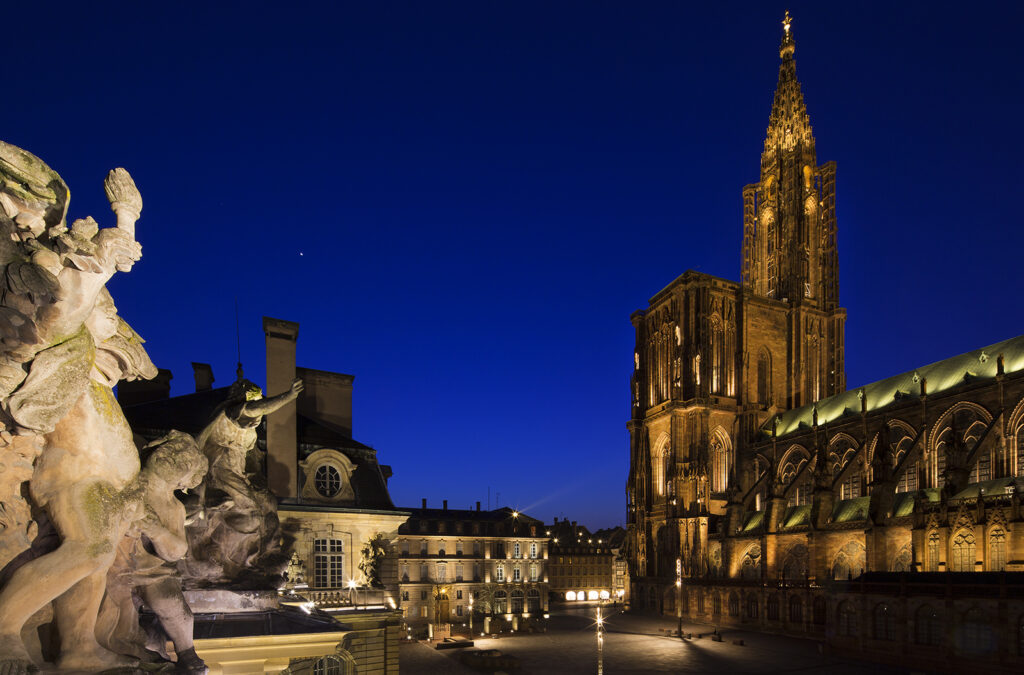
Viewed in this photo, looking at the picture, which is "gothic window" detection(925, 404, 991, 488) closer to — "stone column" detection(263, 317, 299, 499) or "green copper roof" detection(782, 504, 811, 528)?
"green copper roof" detection(782, 504, 811, 528)

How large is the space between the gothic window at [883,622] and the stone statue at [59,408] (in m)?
39.6

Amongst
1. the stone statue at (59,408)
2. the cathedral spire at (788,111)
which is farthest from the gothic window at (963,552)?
the cathedral spire at (788,111)

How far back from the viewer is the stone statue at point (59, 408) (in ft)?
8.90

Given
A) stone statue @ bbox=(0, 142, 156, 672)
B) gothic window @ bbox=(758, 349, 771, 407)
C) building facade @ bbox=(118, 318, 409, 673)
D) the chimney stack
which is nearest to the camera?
stone statue @ bbox=(0, 142, 156, 672)

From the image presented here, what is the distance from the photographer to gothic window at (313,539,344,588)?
20.0m

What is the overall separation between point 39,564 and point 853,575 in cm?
4772

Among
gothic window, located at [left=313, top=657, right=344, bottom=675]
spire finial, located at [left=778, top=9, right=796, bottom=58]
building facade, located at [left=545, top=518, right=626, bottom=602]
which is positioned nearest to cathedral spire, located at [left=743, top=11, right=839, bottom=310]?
spire finial, located at [left=778, top=9, right=796, bottom=58]

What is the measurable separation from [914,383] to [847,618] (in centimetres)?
2098

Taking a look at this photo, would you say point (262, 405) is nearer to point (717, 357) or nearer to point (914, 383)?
point (914, 383)

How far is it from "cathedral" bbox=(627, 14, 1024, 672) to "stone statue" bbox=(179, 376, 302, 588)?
109ft

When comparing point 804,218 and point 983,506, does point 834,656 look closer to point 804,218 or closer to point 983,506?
point 983,506

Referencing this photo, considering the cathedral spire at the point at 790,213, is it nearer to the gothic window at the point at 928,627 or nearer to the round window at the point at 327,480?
the gothic window at the point at 928,627

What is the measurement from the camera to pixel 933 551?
1398 inches

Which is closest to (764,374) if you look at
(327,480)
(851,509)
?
(851,509)
